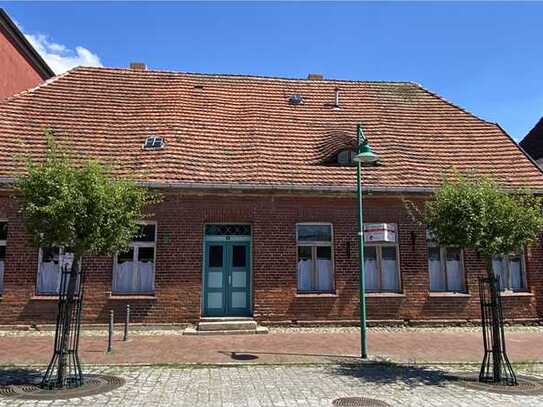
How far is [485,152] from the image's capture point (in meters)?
16.0

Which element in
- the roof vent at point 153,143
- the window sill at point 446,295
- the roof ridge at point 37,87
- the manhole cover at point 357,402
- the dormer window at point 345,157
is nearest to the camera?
the manhole cover at point 357,402

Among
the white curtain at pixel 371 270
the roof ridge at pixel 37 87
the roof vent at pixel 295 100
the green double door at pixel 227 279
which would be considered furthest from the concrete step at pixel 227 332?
the roof ridge at pixel 37 87

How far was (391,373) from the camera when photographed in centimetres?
835

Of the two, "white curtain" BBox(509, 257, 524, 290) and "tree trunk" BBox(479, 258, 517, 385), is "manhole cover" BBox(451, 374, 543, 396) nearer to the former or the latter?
"tree trunk" BBox(479, 258, 517, 385)

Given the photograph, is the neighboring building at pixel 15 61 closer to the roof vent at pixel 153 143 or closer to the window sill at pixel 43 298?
the roof vent at pixel 153 143

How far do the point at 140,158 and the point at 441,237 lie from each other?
8.76 meters

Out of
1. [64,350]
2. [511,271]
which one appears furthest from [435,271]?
[64,350]

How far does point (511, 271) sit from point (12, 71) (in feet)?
59.5

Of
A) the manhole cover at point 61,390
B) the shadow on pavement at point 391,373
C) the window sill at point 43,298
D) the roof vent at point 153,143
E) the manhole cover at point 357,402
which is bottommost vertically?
the manhole cover at point 357,402

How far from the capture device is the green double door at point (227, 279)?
1336cm

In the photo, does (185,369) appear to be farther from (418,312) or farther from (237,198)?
(418,312)

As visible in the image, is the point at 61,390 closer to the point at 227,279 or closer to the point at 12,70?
the point at 227,279

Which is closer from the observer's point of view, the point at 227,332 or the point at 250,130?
the point at 227,332

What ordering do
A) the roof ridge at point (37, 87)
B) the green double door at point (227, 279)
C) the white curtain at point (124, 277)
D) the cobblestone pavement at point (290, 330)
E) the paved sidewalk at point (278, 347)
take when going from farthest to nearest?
the roof ridge at point (37, 87) → the green double door at point (227, 279) → the white curtain at point (124, 277) → the cobblestone pavement at point (290, 330) → the paved sidewalk at point (278, 347)
